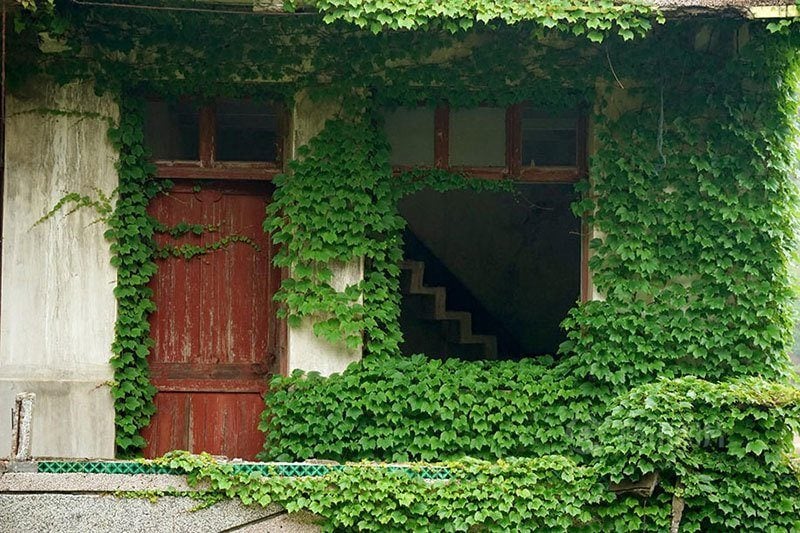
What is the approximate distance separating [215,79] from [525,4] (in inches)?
119

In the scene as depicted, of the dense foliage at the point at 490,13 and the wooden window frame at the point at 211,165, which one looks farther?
Answer: the wooden window frame at the point at 211,165

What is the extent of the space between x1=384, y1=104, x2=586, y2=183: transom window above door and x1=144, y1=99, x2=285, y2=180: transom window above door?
1194mm

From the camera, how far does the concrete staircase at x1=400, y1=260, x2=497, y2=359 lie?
38.9 ft

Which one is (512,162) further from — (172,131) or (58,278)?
(58,278)

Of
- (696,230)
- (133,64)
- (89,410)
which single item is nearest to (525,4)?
(696,230)

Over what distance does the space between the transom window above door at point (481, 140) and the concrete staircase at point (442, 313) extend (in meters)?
2.53

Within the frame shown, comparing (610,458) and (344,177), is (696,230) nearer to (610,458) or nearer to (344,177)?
(610,458)

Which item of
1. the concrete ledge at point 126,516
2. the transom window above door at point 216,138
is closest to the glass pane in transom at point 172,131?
the transom window above door at point 216,138

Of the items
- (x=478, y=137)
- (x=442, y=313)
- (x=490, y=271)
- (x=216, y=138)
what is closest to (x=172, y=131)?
(x=216, y=138)

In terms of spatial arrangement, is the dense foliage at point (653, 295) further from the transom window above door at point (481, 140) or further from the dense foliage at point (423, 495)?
the dense foliage at point (423, 495)

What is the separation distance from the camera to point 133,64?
903 centimetres

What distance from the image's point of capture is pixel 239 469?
Answer: 7.69m

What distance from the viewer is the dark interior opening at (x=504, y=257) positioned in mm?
13133

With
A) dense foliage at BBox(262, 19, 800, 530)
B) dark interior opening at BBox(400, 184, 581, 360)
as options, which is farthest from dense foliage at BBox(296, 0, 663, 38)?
→ dark interior opening at BBox(400, 184, 581, 360)
